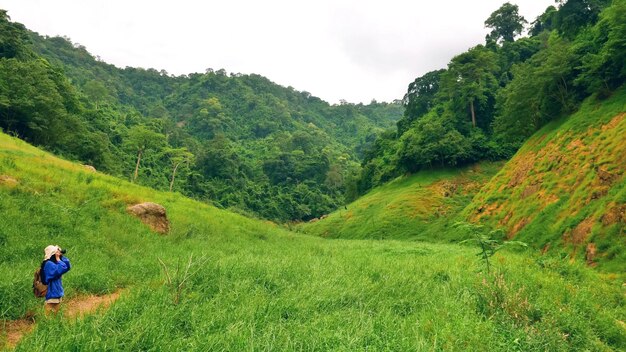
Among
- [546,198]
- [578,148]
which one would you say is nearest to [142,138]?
[546,198]

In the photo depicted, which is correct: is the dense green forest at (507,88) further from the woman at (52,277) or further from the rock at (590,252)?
the woman at (52,277)

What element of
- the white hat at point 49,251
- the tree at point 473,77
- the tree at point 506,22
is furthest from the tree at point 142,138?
the tree at point 506,22

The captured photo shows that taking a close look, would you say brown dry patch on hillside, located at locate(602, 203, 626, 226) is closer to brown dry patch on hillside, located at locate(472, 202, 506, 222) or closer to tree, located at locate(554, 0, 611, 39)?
brown dry patch on hillside, located at locate(472, 202, 506, 222)

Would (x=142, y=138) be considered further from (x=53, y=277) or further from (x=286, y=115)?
(x=286, y=115)

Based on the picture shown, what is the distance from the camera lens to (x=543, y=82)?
3881cm

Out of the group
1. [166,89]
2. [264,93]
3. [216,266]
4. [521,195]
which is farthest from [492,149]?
[166,89]

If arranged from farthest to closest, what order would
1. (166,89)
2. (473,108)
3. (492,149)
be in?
(166,89), (473,108), (492,149)

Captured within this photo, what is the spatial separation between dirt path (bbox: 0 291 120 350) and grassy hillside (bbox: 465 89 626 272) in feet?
62.7

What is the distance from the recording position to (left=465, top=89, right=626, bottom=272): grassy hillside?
1836cm

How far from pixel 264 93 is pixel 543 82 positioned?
461 feet

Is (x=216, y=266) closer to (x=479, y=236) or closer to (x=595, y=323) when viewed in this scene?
(x=479, y=236)

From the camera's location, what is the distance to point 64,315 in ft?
21.3

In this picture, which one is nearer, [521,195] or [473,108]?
[521,195]

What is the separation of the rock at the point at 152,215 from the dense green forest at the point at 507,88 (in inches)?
1481
